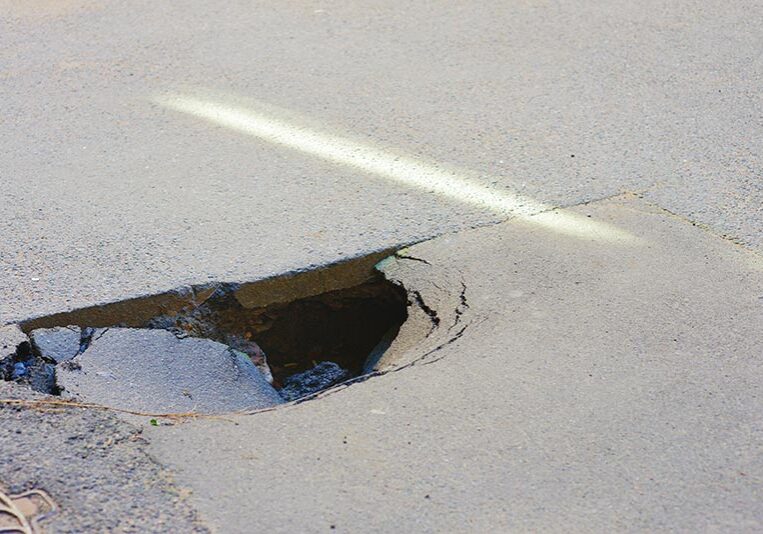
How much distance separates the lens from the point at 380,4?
7055mm

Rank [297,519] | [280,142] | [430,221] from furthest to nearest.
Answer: [280,142], [430,221], [297,519]

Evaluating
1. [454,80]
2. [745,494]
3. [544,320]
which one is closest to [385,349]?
[544,320]

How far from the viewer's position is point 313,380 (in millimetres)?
4203

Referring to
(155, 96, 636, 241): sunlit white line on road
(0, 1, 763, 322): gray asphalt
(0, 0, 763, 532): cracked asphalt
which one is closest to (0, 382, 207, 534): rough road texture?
(0, 0, 763, 532): cracked asphalt

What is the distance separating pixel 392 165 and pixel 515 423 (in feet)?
6.52

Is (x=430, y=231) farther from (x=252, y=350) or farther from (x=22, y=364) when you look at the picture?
(x=22, y=364)

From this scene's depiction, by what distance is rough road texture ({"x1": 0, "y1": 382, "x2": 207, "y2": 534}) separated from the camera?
2.75 m

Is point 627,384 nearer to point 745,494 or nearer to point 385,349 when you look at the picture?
point 745,494

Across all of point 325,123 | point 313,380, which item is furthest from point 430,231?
point 325,123

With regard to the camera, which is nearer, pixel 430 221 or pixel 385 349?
pixel 385 349

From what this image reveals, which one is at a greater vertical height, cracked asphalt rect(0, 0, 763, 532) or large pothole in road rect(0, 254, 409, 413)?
cracked asphalt rect(0, 0, 763, 532)

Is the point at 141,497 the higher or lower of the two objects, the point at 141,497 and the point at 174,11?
the lower

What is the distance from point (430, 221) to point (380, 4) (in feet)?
10.3

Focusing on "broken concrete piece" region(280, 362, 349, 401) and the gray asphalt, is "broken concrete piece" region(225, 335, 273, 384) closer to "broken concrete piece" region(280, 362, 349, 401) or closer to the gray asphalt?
"broken concrete piece" region(280, 362, 349, 401)
